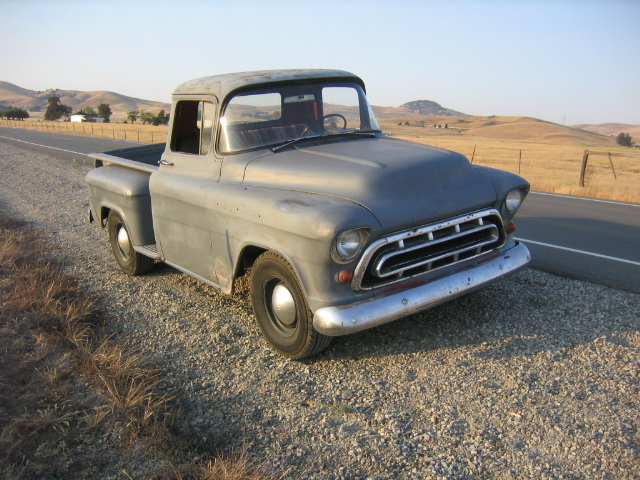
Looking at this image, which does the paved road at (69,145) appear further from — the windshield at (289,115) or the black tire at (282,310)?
the black tire at (282,310)

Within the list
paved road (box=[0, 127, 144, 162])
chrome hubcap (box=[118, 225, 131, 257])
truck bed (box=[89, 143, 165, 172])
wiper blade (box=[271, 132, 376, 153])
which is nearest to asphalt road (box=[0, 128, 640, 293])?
wiper blade (box=[271, 132, 376, 153])

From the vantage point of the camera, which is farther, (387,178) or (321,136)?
(321,136)

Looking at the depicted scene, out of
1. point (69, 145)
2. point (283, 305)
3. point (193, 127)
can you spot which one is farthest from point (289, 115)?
point (69, 145)

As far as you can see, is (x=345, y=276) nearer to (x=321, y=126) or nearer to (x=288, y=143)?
(x=288, y=143)

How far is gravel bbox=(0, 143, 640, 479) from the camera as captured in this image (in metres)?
2.75

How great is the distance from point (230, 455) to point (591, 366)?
239 cm

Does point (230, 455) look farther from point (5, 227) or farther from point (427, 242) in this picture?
point (5, 227)

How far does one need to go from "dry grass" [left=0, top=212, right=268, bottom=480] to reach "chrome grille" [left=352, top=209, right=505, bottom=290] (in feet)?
4.44

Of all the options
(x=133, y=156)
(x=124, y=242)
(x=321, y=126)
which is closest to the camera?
(x=321, y=126)

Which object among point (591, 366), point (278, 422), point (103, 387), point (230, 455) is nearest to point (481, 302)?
point (591, 366)

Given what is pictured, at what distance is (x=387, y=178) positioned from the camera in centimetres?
373

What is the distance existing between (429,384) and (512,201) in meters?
1.69

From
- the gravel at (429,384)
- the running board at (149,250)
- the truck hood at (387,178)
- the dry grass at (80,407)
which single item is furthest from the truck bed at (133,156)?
the truck hood at (387,178)

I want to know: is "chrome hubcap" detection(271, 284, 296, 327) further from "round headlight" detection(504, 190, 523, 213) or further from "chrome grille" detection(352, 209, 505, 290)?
"round headlight" detection(504, 190, 523, 213)
